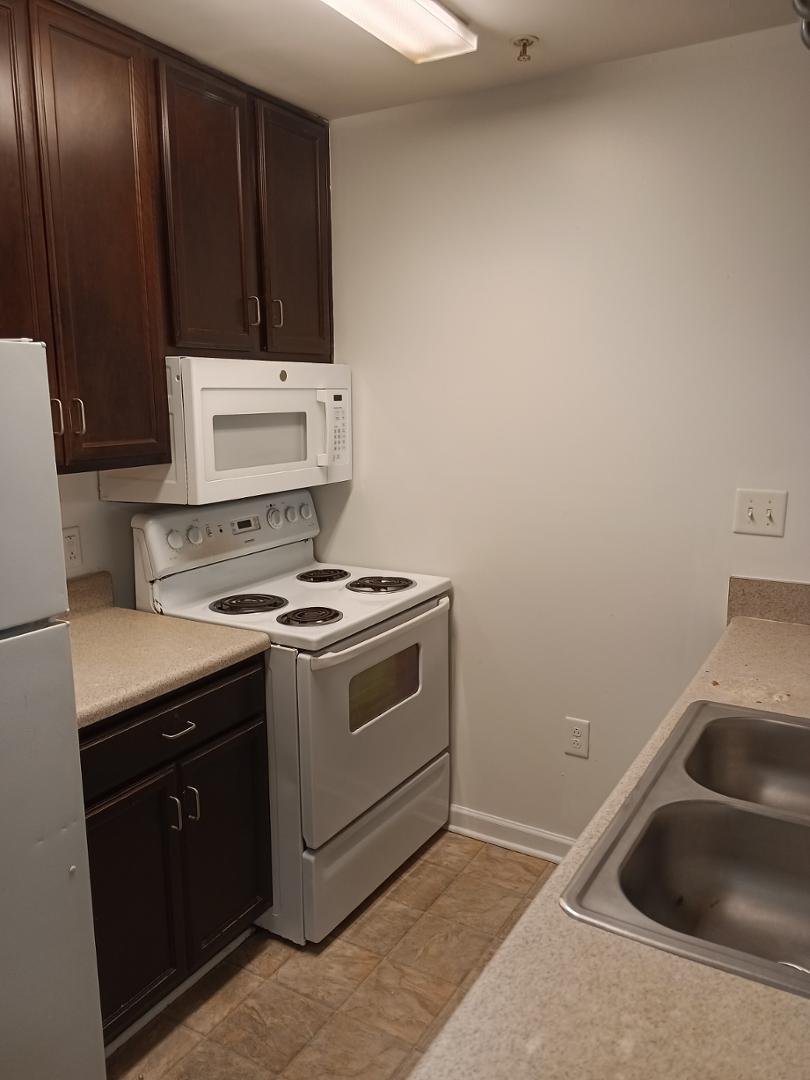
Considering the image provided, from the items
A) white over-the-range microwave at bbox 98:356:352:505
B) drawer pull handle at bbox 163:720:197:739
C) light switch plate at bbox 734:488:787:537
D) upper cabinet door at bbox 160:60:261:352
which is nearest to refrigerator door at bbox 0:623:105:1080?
drawer pull handle at bbox 163:720:197:739

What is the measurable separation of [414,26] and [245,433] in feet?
3.63

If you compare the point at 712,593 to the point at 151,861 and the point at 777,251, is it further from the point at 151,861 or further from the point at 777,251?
the point at 151,861

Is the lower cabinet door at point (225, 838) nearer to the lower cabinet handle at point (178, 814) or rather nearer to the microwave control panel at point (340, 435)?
the lower cabinet handle at point (178, 814)

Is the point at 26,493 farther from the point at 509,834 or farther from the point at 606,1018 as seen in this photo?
the point at 509,834

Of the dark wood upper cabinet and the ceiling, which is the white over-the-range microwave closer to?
the dark wood upper cabinet

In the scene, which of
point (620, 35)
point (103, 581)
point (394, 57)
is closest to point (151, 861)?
point (103, 581)

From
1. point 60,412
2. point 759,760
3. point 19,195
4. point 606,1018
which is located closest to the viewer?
point 606,1018

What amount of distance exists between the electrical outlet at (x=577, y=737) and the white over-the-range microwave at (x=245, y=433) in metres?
1.09

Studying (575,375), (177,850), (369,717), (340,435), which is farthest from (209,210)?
(177,850)

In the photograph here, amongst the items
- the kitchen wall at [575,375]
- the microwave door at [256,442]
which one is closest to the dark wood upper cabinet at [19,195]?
the microwave door at [256,442]

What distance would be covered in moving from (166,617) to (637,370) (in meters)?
1.48

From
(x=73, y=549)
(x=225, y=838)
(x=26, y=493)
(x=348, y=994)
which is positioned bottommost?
(x=348, y=994)

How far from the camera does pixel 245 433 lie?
2.38m

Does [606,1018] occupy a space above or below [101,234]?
below
